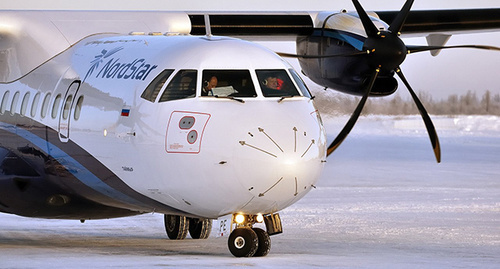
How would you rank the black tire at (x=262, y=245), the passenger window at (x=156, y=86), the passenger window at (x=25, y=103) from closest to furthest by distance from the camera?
the passenger window at (x=156, y=86)
the black tire at (x=262, y=245)
the passenger window at (x=25, y=103)

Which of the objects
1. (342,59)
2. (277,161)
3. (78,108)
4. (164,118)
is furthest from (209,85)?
(342,59)

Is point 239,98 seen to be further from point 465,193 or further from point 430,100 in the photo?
point 430,100

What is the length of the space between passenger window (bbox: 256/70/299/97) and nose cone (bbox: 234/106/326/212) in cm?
46

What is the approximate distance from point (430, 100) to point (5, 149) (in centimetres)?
1780

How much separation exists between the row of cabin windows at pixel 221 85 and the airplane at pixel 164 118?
0.01 metres

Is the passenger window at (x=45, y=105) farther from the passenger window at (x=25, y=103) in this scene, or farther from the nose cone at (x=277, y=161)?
the nose cone at (x=277, y=161)

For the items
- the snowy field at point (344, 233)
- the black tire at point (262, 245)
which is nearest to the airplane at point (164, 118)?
the black tire at point (262, 245)

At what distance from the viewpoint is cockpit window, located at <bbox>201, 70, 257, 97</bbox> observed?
1227cm

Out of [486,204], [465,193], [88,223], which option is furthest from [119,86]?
[465,193]

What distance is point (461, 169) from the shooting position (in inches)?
1275

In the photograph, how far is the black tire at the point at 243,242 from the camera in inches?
493

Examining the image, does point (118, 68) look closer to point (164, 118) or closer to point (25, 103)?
point (164, 118)

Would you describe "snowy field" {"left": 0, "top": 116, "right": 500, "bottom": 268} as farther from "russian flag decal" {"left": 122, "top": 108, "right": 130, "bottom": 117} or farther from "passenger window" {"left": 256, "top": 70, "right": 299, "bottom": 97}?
"passenger window" {"left": 256, "top": 70, "right": 299, "bottom": 97}

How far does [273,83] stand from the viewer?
1252cm
